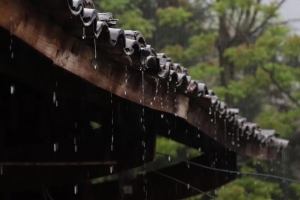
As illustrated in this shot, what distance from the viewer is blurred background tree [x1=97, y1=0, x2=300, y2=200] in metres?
12.1

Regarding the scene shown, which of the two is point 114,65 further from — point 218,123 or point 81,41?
point 218,123

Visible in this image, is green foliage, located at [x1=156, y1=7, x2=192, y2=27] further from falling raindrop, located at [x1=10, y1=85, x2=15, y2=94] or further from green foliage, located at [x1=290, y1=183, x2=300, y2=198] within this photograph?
falling raindrop, located at [x1=10, y1=85, x2=15, y2=94]

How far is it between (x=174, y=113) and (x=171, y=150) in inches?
325

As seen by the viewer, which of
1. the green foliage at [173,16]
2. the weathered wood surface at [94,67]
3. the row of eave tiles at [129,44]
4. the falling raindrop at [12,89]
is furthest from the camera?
the green foliage at [173,16]

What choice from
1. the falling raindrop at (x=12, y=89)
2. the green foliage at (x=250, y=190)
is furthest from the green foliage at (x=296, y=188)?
the falling raindrop at (x=12, y=89)

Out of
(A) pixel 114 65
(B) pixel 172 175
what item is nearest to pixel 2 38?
(A) pixel 114 65

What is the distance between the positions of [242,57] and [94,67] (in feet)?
33.8

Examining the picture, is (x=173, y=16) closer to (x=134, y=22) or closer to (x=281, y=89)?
(x=134, y=22)

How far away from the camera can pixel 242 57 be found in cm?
1239

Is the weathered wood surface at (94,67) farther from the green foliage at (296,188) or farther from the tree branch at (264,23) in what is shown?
the tree branch at (264,23)

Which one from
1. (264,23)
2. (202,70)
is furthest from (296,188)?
(264,23)

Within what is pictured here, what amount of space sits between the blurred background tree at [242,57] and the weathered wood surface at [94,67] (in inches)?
313

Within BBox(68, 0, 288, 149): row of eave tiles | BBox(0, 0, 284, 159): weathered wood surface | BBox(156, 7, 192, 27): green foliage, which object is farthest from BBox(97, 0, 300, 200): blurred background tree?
BBox(68, 0, 288, 149): row of eave tiles

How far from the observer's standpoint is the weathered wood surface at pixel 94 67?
1820 mm
